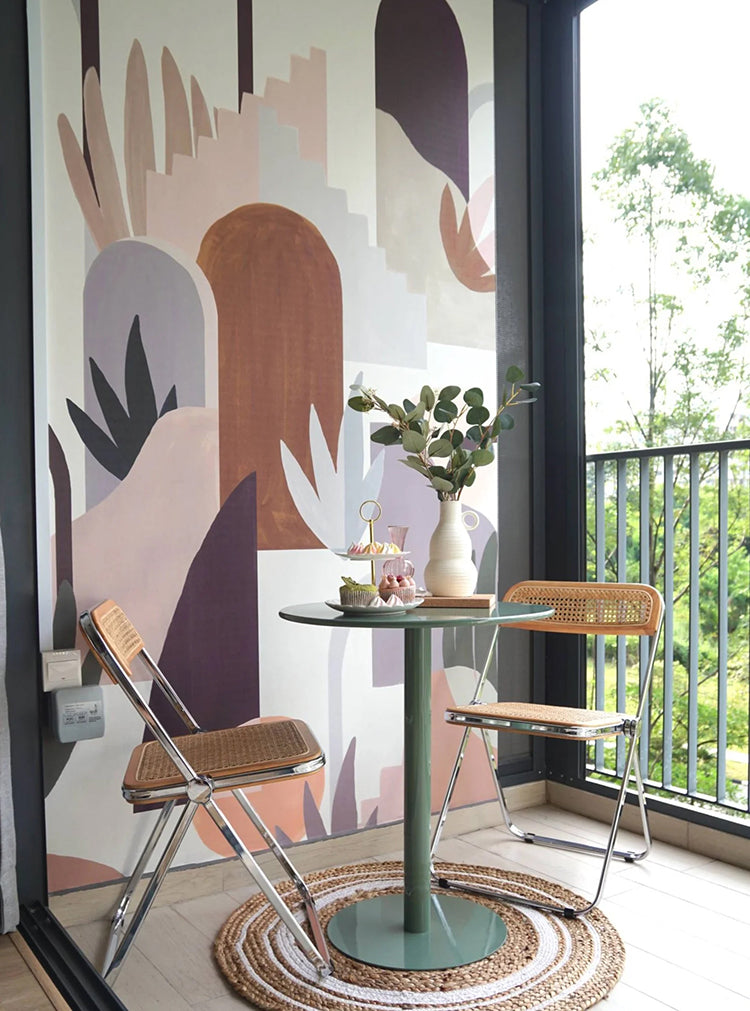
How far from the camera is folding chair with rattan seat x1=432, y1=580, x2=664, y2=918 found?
2393 mm

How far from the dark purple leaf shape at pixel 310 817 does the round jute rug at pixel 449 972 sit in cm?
29

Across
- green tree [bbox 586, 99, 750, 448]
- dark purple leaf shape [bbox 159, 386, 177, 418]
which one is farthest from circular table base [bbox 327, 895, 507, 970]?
green tree [bbox 586, 99, 750, 448]

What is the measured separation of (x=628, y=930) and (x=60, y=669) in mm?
1613

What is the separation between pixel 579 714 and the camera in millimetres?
2516

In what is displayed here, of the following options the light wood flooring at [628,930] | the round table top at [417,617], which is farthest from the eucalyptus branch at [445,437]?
the light wood flooring at [628,930]

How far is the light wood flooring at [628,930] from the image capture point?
1977 millimetres

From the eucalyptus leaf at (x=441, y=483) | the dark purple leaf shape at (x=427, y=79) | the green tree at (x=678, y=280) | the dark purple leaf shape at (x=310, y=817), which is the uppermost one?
the dark purple leaf shape at (x=427, y=79)

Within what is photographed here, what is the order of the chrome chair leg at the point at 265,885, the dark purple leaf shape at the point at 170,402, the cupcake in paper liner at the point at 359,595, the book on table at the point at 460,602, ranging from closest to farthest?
the chrome chair leg at the point at 265,885 → the cupcake in paper liner at the point at 359,595 → the book on table at the point at 460,602 → the dark purple leaf shape at the point at 170,402

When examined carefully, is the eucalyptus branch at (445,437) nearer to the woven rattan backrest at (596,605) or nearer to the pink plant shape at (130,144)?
the woven rattan backrest at (596,605)

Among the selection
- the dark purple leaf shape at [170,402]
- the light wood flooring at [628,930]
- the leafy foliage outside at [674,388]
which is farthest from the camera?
the leafy foliage outside at [674,388]

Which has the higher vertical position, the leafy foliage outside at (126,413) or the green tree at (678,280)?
the green tree at (678,280)

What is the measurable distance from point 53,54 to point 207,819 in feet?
6.99

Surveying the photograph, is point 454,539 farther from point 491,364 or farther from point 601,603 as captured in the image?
point 491,364

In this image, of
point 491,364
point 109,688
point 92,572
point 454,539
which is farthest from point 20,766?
point 491,364
